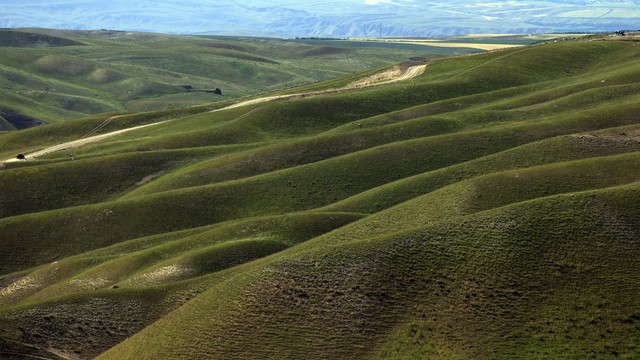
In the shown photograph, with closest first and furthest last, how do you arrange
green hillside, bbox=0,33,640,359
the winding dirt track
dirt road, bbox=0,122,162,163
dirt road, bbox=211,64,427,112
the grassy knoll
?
the grassy knoll
green hillside, bbox=0,33,640,359
dirt road, bbox=0,122,162,163
the winding dirt track
dirt road, bbox=211,64,427,112

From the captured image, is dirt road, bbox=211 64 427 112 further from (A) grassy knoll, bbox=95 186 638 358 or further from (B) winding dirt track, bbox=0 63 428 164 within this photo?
(A) grassy knoll, bbox=95 186 638 358

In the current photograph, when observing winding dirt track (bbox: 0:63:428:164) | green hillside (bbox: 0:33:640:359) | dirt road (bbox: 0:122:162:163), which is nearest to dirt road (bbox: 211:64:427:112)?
winding dirt track (bbox: 0:63:428:164)

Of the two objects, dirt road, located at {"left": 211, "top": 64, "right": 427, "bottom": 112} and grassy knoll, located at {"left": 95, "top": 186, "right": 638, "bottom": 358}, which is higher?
dirt road, located at {"left": 211, "top": 64, "right": 427, "bottom": 112}

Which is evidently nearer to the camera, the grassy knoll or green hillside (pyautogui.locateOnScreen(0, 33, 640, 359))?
the grassy knoll

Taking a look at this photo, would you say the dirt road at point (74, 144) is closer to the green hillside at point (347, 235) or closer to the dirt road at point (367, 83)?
the green hillside at point (347, 235)

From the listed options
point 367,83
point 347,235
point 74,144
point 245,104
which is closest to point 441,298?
point 347,235

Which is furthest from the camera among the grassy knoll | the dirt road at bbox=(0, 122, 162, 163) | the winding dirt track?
the winding dirt track

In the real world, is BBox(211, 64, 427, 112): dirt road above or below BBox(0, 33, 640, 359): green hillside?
above

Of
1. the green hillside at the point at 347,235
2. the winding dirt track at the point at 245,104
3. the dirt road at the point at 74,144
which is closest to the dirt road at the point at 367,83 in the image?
the winding dirt track at the point at 245,104

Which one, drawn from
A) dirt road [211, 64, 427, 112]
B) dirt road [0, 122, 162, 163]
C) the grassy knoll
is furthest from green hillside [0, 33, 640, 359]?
dirt road [211, 64, 427, 112]

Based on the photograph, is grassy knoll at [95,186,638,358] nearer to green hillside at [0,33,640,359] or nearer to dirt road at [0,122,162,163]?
green hillside at [0,33,640,359]
